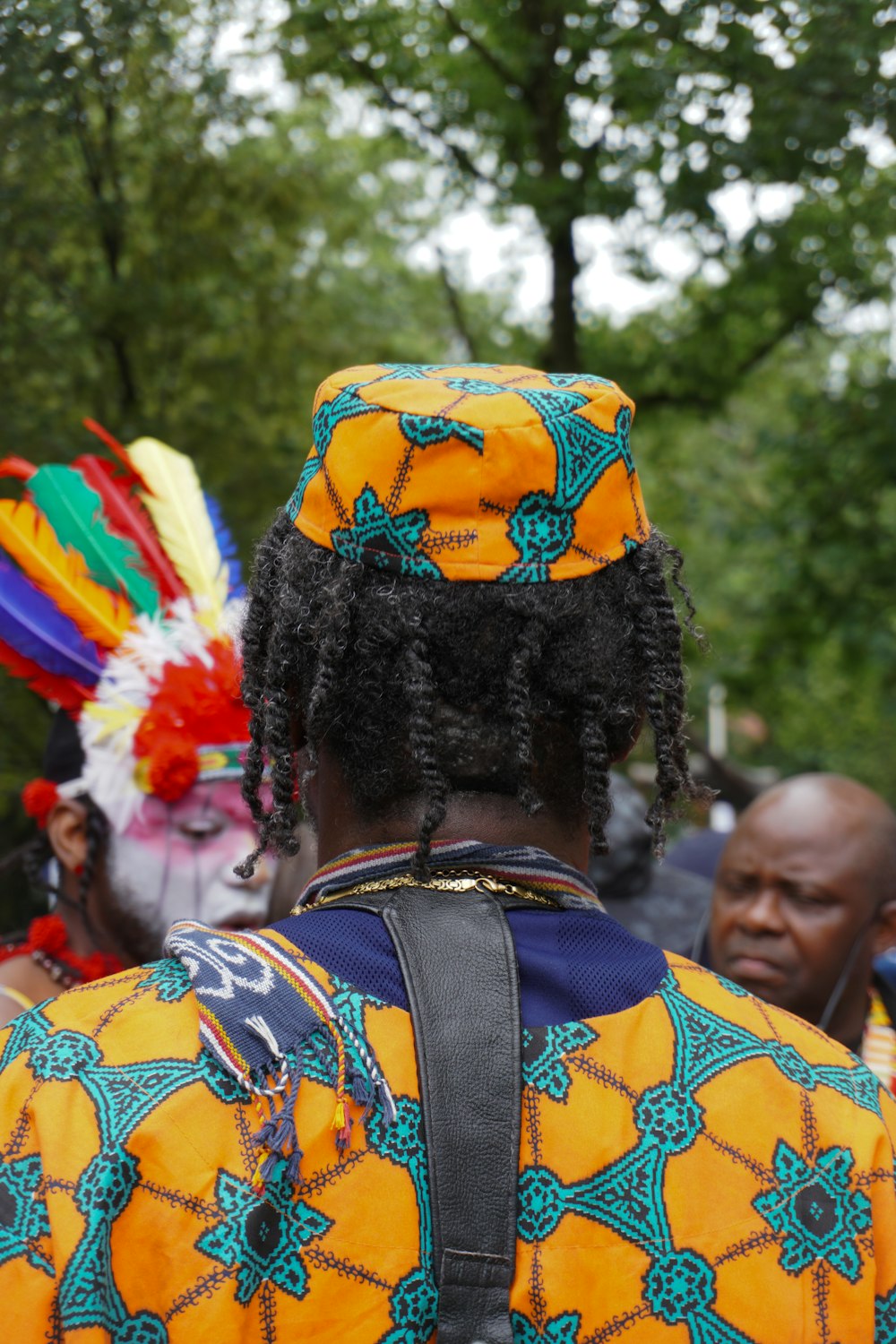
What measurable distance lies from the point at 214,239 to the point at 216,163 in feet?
1.15

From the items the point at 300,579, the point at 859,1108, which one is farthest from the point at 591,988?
the point at 300,579

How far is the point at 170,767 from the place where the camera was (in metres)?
2.99

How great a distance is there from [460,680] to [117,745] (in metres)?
1.82

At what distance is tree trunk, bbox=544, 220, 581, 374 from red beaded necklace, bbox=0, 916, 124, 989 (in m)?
4.61

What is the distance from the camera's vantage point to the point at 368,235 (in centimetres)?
1120

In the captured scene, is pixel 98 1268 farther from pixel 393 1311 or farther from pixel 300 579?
pixel 300 579

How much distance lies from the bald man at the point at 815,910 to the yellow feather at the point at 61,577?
67.0 inches

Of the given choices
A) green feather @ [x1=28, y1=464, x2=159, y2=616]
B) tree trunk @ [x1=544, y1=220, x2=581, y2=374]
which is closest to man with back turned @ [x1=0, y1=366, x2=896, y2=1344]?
green feather @ [x1=28, y1=464, x2=159, y2=616]

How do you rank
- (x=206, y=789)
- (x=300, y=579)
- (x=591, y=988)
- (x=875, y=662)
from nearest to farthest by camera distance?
1. (x=591, y=988)
2. (x=300, y=579)
3. (x=206, y=789)
4. (x=875, y=662)

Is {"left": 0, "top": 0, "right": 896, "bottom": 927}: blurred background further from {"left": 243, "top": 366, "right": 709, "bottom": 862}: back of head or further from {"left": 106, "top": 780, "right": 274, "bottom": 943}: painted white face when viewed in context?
{"left": 243, "top": 366, "right": 709, "bottom": 862}: back of head

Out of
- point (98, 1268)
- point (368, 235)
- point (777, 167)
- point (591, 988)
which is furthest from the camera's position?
point (368, 235)

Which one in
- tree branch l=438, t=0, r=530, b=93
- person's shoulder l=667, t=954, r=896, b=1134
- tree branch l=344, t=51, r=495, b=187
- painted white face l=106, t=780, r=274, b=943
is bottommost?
painted white face l=106, t=780, r=274, b=943

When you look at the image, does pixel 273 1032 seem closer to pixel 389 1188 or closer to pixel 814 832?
pixel 389 1188

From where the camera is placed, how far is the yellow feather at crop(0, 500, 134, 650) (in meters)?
3.09
